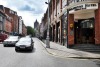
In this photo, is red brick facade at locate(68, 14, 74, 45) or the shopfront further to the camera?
red brick facade at locate(68, 14, 74, 45)

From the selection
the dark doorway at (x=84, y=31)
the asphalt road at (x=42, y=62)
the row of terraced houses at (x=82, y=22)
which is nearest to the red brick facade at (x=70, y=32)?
the row of terraced houses at (x=82, y=22)

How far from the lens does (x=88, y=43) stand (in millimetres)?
26891

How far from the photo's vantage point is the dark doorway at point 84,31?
26.8 meters

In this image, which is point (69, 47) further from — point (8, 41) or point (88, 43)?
point (8, 41)

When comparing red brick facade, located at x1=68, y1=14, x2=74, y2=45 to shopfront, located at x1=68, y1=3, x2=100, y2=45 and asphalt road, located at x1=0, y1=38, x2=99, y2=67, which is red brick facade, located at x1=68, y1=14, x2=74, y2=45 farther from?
asphalt road, located at x1=0, y1=38, x2=99, y2=67

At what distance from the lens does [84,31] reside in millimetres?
27922

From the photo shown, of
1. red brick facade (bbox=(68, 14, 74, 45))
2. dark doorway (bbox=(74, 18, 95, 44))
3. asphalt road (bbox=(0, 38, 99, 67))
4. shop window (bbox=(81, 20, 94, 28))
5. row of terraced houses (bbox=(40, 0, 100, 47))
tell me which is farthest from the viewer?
dark doorway (bbox=(74, 18, 95, 44))

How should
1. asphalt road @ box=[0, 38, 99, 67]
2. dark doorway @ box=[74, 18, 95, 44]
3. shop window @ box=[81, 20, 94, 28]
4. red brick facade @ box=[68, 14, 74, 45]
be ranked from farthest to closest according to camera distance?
dark doorway @ box=[74, 18, 95, 44], shop window @ box=[81, 20, 94, 28], red brick facade @ box=[68, 14, 74, 45], asphalt road @ box=[0, 38, 99, 67]

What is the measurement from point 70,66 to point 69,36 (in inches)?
548

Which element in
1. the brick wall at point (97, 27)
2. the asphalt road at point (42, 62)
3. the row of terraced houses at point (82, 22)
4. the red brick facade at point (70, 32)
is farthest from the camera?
the red brick facade at point (70, 32)

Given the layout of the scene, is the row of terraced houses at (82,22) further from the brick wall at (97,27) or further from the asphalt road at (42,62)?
the asphalt road at (42,62)

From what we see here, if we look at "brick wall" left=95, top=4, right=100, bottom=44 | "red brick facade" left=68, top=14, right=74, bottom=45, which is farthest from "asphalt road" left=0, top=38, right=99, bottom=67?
"red brick facade" left=68, top=14, right=74, bottom=45

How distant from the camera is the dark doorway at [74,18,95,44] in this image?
1055 inches

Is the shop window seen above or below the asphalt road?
above
